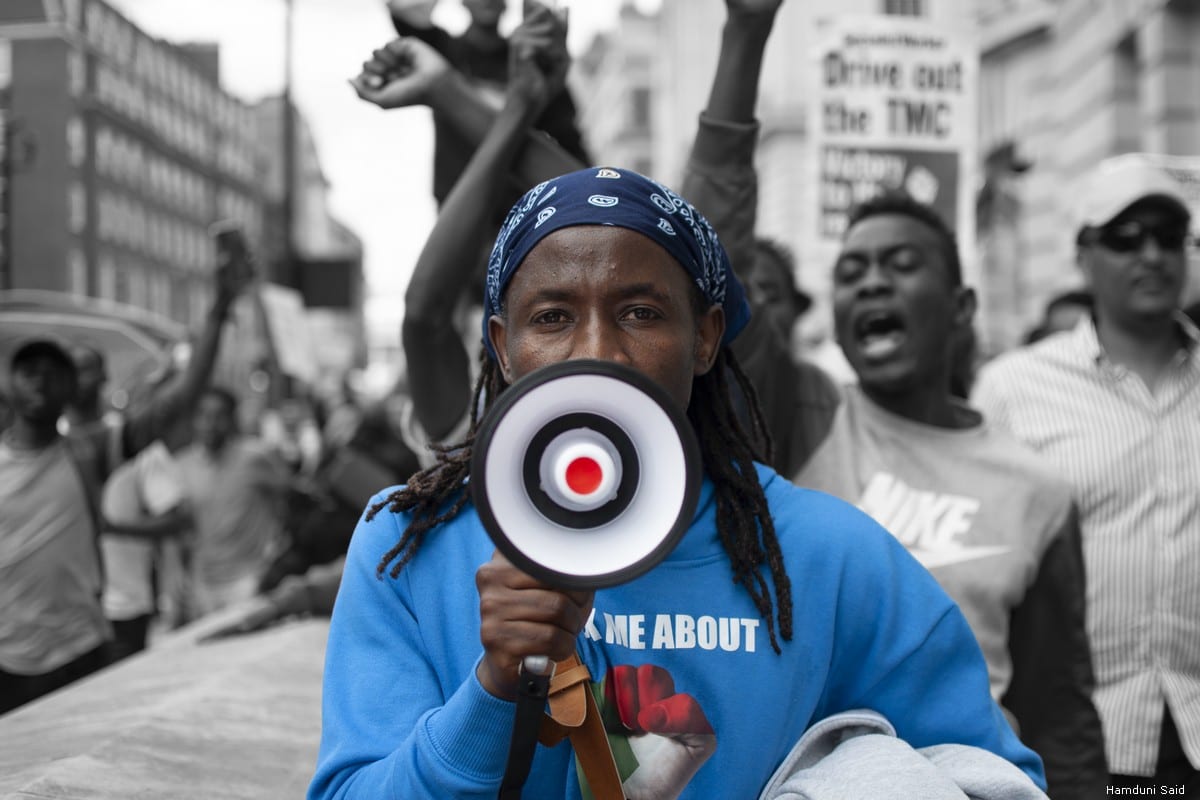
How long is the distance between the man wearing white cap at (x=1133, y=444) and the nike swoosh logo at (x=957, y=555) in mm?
834

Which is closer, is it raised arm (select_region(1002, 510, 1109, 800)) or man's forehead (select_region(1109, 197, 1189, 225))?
raised arm (select_region(1002, 510, 1109, 800))

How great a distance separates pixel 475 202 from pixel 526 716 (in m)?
1.55

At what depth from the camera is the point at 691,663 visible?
5.34 ft

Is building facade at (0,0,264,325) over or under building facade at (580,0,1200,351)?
over

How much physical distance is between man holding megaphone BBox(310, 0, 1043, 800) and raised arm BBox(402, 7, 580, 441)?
0.98 metres

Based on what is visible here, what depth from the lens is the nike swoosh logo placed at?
2.67m

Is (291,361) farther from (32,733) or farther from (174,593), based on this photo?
(32,733)

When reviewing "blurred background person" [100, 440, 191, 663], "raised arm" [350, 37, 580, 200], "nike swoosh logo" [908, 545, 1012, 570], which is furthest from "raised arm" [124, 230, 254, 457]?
"nike swoosh logo" [908, 545, 1012, 570]

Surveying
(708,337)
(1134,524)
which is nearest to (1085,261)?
(1134,524)

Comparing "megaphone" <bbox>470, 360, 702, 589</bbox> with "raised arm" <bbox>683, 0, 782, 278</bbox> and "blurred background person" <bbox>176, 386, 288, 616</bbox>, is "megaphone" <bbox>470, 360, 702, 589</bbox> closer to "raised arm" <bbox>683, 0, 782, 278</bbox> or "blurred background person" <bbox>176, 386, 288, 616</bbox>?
"raised arm" <bbox>683, 0, 782, 278</bbox>

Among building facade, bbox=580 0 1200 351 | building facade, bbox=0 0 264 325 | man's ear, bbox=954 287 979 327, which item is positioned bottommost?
man's ear, bbox=954 287 979 327

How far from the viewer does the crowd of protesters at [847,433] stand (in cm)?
162

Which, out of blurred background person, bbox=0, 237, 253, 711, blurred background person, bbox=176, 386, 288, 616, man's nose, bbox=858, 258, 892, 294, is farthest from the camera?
blurred background person, bbox=176, 386, 288, 616

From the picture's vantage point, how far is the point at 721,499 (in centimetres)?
178
